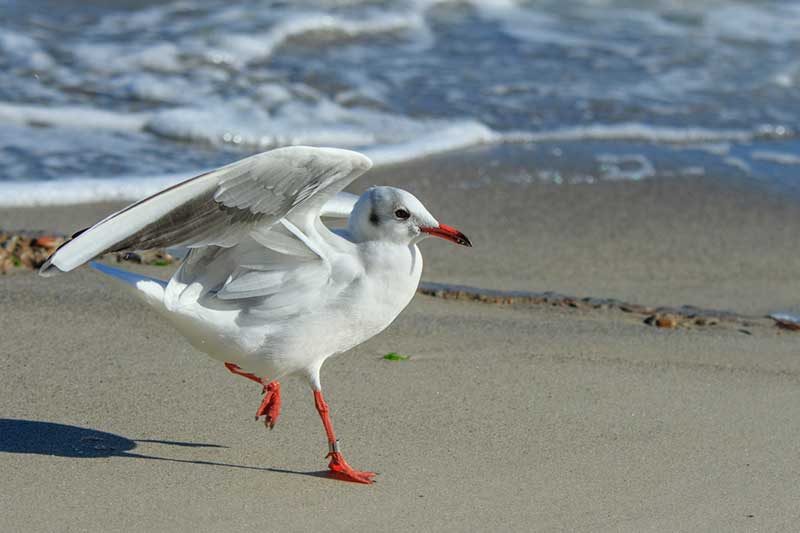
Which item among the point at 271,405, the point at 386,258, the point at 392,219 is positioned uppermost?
the point at 392,219

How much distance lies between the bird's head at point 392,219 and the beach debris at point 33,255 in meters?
1.84

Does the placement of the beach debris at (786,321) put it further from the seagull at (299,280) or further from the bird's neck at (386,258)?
the bird's neck at (386,258)

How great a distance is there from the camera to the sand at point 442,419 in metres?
3.52

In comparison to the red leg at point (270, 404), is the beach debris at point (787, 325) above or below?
below

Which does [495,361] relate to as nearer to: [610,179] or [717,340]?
[717,340]

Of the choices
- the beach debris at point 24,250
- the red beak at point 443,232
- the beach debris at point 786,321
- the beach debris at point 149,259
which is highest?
the red beak at point 443,232

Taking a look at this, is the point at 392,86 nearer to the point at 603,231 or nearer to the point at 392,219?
the point at 603,231

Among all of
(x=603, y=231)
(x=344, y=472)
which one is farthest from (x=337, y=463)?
(x=603, y=231)

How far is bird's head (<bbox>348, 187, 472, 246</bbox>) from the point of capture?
383 centimetres

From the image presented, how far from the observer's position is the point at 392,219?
3830 millimetres

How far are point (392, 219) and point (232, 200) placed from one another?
0.57 meters

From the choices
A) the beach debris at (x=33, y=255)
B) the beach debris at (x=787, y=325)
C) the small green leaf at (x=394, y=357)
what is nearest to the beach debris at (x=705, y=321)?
the beach debris at (x=787, y=325)

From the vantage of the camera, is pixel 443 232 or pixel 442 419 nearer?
pixel 443 232

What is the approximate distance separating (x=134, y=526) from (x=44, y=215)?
143 inches
